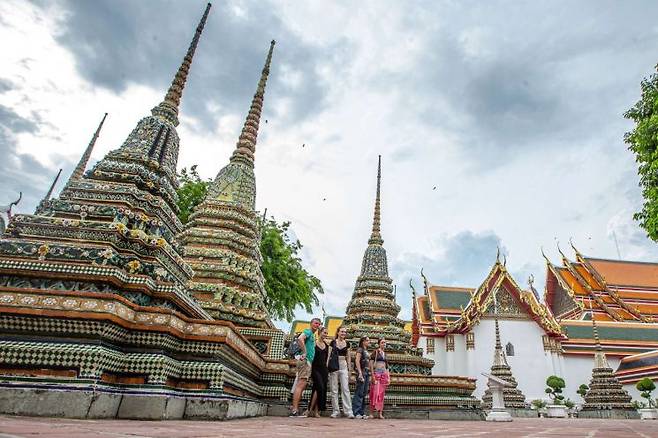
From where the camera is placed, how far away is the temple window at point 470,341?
80.7 ft

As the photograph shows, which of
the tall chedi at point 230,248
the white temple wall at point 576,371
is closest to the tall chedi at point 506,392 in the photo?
the white temple wall at point 576,371

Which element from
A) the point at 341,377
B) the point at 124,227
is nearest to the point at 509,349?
the point at 341,377

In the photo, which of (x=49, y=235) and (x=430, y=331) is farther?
(x=430, y=331)

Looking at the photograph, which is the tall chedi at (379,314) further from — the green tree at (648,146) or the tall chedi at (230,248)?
the green tree at (648,146)

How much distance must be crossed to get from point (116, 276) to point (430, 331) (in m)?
24.1

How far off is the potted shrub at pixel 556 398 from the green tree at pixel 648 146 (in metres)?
12.6

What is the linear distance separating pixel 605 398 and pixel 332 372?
1630 centimetres

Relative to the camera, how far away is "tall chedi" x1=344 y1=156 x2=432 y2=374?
1141cm

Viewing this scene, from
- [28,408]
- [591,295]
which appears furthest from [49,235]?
[591,295]

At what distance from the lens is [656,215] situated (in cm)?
854

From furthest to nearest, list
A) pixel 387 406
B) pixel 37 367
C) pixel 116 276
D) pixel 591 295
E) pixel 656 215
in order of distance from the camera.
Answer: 1. pixel 591 295
2. pixel 387 406
3. pixel 656 215
4. pixel 116 276
5. pixel 37 367

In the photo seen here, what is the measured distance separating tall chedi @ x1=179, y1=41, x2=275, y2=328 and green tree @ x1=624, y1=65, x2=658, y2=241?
7.86m

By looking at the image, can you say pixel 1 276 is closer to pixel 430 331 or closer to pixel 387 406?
pixel 387 406

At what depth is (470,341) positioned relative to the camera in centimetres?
2473
